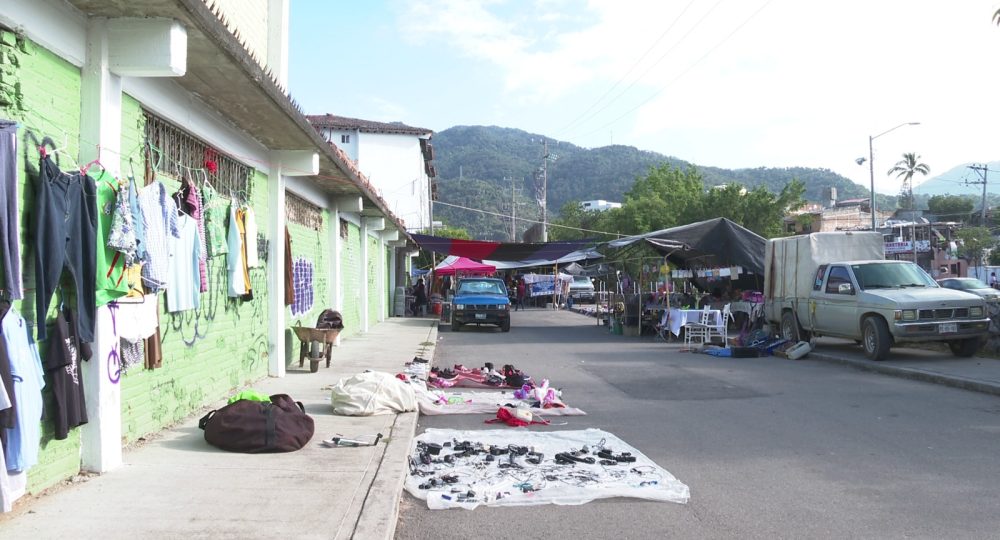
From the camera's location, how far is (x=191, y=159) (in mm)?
8148

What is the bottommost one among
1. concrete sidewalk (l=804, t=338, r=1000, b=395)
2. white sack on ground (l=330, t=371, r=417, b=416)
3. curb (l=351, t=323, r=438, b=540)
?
curb (l=351, t=323, r=438, b=540)

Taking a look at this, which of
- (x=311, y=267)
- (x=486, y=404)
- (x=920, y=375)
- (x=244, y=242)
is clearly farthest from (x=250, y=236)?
(x=920, y=375)

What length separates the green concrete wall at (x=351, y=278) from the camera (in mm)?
18906

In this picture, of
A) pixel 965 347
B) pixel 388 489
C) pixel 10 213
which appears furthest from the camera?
pixel 965 347

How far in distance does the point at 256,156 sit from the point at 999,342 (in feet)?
45.5

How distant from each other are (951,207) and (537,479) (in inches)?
3728

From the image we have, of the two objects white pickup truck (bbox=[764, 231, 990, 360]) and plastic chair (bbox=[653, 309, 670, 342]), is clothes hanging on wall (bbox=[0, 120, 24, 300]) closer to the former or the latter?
white pickup truck (bbox=[764, 231, 990, 360])

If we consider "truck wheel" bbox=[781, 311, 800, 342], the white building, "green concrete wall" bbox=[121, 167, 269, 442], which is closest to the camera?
"green concrete wall" bbox=[121, 167, 269, 442]

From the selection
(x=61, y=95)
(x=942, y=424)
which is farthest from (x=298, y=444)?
(x=942, y=424)

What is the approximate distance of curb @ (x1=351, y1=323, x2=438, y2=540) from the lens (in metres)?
4.59

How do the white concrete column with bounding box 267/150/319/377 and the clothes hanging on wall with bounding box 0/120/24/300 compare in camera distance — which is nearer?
the clothes hanging on wall with bounding box 0/120/24/300

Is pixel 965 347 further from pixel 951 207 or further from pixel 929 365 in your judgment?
pixel 951 207

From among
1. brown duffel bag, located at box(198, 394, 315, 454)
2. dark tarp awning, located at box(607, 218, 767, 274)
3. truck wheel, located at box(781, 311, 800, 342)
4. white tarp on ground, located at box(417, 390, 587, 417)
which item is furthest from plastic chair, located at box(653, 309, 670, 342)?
brown duffel bag, located at box(198, 394, 315, 454)

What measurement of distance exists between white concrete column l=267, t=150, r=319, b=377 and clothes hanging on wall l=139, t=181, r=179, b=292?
4.50 metres
